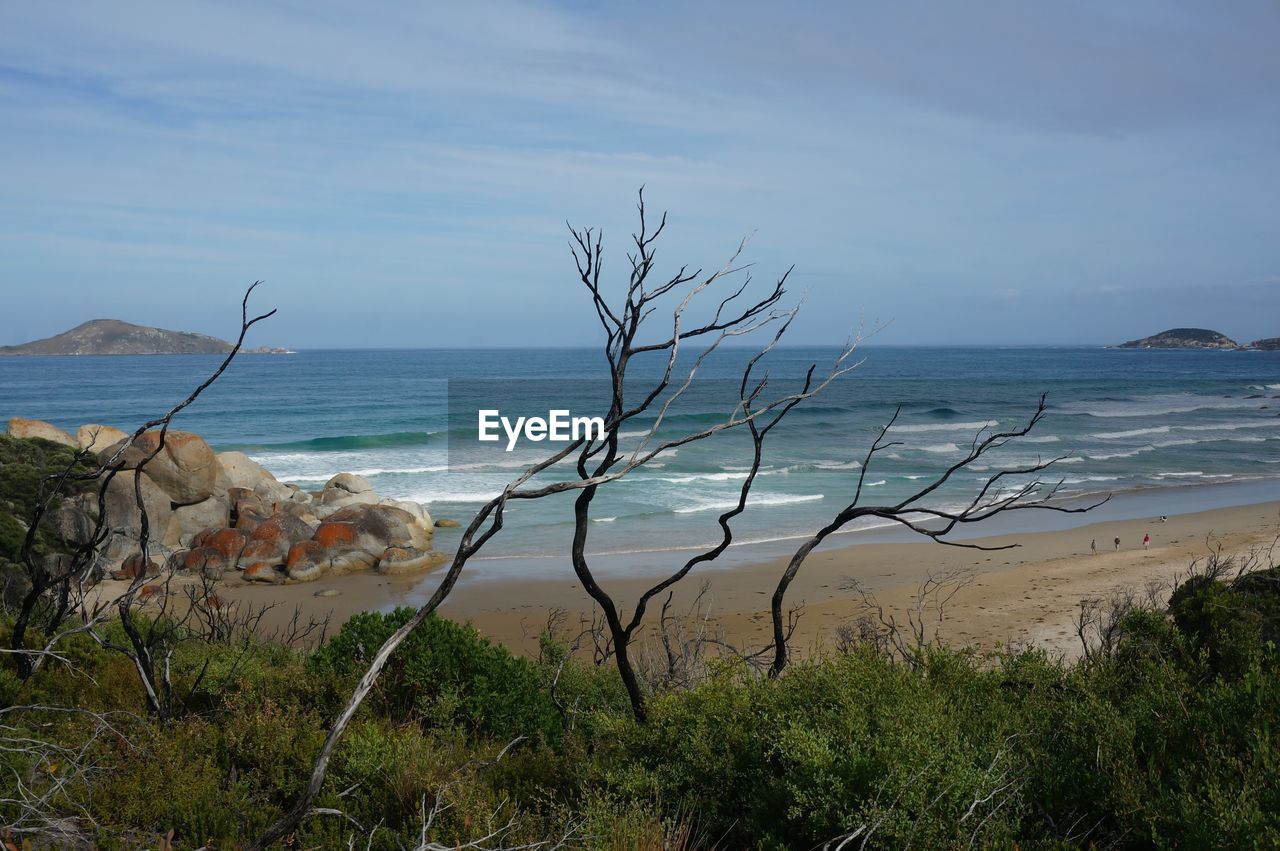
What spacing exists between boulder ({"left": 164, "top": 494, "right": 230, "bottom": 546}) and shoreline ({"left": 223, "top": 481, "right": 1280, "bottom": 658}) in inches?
154

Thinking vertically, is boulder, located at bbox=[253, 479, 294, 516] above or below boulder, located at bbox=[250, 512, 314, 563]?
above

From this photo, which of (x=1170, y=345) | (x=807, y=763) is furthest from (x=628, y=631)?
(x=1170, y=345)

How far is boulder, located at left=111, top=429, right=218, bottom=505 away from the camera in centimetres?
2125

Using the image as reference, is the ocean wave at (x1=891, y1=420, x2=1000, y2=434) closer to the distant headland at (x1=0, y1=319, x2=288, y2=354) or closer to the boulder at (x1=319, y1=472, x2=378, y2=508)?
the boulder at (x1=319, y1=472, x2=378, y2=508)

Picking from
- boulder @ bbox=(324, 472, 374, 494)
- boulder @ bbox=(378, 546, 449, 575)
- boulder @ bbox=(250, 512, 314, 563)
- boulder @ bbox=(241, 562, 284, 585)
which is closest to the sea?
boulder @ bbox=(378, 546, 449, 575)

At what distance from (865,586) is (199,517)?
15348 mm

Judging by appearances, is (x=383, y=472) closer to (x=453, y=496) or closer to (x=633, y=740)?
(x=453, y=496)

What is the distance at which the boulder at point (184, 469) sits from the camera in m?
21.2

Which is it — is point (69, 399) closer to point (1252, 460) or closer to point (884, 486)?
point (884, 486)

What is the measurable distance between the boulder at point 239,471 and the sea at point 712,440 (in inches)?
180

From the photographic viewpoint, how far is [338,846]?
374 cm

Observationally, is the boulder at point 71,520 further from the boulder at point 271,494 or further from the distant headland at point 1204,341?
the distant headland at point 1204,341

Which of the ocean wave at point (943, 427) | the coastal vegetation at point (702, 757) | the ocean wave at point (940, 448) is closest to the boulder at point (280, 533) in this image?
the coastal vegetation at point (702, 757)

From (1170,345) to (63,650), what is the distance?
225 m
